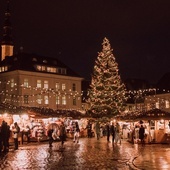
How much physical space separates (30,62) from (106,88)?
22125 millimetres

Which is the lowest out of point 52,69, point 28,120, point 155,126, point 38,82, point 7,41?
point 155,126

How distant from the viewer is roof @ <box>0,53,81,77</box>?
6519 centimetres

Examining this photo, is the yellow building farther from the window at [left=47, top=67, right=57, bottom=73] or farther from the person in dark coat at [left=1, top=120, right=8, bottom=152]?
the person in dark coat at [left=1, top=120, right=8, bottom=152]

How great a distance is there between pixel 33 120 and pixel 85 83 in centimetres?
4446

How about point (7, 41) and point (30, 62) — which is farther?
point (7, 41)

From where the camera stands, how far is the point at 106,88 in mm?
49062

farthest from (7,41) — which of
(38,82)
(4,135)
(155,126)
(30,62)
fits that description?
(4,135)

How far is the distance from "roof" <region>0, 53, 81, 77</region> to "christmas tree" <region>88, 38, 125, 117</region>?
60.8ft

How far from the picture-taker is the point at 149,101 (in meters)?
71.7

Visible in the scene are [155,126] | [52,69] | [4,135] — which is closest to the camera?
[4,135]

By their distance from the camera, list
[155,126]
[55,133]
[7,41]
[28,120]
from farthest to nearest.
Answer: [7,41] < [55,133] < [28,120] < [155,126]

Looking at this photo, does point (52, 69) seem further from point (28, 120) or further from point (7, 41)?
point (28, 120)

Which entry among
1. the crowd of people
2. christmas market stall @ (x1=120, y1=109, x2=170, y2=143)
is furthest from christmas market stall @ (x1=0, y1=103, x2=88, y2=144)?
christmas market stall @ (x1=120, y1=109, x2=170, y2=143)

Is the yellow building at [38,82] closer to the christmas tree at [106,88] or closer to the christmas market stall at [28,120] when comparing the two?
the christmas tree at [106,88]
